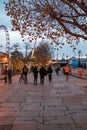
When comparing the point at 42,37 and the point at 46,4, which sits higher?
the point at 46,4

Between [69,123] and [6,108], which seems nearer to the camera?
[69,123]

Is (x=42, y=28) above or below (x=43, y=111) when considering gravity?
above

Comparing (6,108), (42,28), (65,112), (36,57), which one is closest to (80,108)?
(65,112)

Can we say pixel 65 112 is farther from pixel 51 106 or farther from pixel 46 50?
pixel 46 50

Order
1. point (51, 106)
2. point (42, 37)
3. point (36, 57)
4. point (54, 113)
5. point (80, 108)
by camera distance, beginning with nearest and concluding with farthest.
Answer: point (54, 113)
point (80, 108)
point (51, 106)
point (42, 37)
point (36, 57)

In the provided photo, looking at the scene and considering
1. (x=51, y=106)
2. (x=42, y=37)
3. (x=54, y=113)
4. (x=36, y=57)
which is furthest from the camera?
(x=36, y=57)

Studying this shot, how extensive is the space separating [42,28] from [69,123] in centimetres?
764

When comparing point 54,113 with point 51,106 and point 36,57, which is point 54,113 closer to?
point 51,106

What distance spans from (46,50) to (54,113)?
13224 cm

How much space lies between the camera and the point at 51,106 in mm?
19047

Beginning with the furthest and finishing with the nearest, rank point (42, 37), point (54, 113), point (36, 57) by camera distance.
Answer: point (36, 57) < point (42, 37) < point (54, 113)

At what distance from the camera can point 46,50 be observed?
148125 millimetres

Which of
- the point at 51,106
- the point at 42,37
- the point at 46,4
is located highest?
the point at 46,4

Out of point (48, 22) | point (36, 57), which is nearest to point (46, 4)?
point (48, 22)
